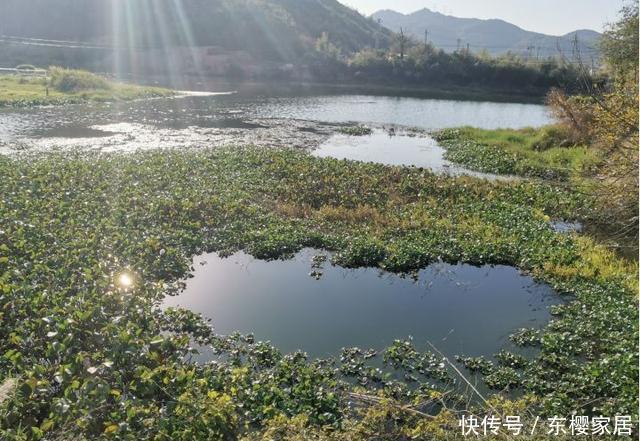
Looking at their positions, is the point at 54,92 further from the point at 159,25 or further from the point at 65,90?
the point at 159,25

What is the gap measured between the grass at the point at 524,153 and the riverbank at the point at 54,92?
3628 centimetres

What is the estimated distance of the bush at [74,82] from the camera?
54969mm

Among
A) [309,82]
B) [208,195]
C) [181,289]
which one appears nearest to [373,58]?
[309,82]

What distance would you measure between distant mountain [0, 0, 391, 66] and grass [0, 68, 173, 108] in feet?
166

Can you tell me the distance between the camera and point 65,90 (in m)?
54.4

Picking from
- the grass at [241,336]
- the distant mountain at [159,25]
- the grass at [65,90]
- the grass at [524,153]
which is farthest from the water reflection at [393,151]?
the distant mountain at [159,25]

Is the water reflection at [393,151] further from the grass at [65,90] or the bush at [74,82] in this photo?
the bush at [74,82]

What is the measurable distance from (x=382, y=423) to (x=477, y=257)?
8838mm

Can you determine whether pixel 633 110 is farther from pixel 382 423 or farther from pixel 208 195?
pixel 208 195

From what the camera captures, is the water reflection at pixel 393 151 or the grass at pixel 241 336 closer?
the grass at pixel 241 336

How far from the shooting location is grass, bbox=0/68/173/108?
4796 cm

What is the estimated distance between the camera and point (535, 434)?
7871 mm

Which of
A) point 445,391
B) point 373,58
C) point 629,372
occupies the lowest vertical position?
point 445,391

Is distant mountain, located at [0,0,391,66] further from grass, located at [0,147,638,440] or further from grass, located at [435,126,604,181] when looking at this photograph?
grass, located at [0,147,638,440]
